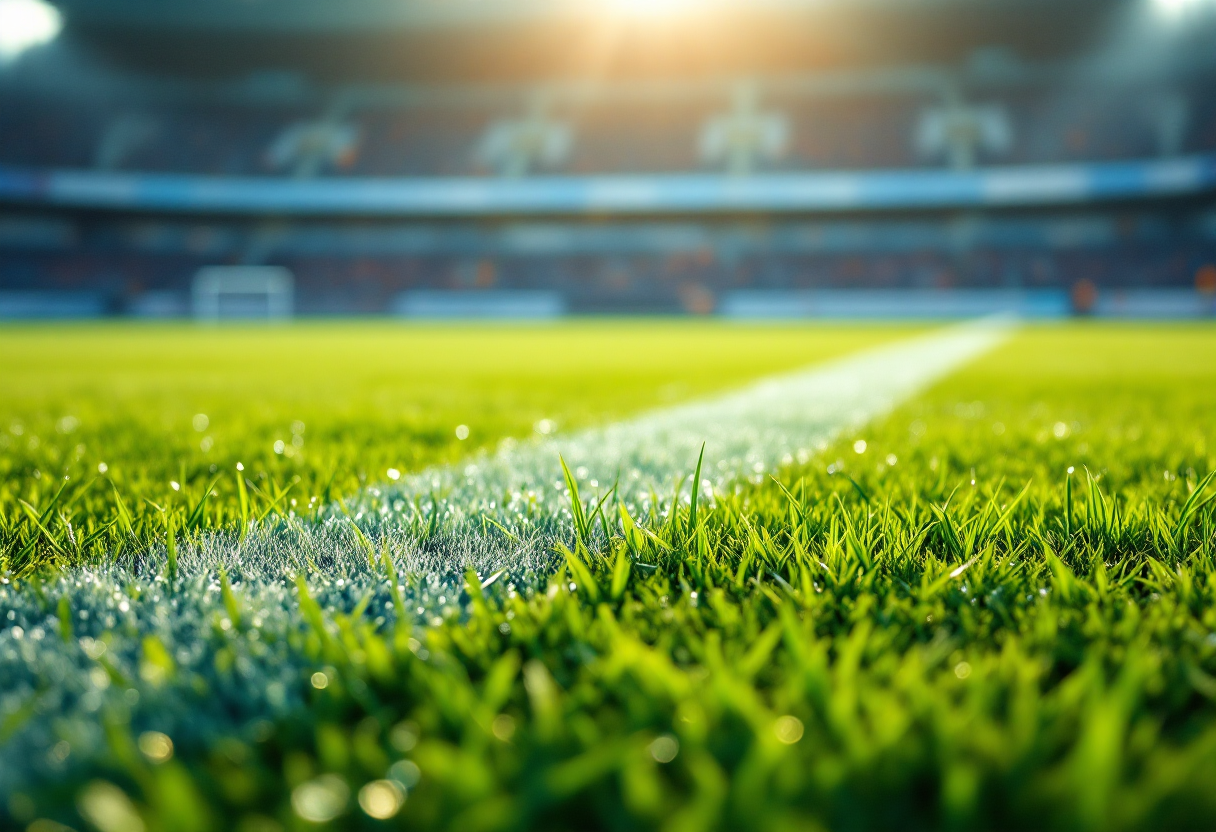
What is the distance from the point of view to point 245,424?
8.15 feet

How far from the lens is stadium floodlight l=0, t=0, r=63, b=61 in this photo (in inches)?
968

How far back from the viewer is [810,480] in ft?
4.99

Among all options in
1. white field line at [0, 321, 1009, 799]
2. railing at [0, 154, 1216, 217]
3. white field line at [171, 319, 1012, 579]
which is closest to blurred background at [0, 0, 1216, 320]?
railing at [0, 154, 1216, 217]

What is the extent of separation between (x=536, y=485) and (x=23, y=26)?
3348 cm

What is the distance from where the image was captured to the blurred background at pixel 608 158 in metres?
24.7

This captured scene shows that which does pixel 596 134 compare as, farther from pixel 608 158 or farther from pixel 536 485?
pixel 536 485

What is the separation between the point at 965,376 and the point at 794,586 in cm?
432

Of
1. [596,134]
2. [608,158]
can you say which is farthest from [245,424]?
[596,134]

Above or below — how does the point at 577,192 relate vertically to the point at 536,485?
above

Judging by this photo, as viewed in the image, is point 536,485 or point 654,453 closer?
point 536,485

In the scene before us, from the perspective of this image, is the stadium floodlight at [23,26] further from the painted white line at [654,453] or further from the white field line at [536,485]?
the white field line at [536,485]

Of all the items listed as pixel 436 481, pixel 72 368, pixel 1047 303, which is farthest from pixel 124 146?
pixel 436 481

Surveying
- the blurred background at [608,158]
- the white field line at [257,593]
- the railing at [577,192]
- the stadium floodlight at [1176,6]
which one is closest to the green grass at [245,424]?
the white field line at [257,593]

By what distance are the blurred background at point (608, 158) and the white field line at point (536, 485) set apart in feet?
74.6
